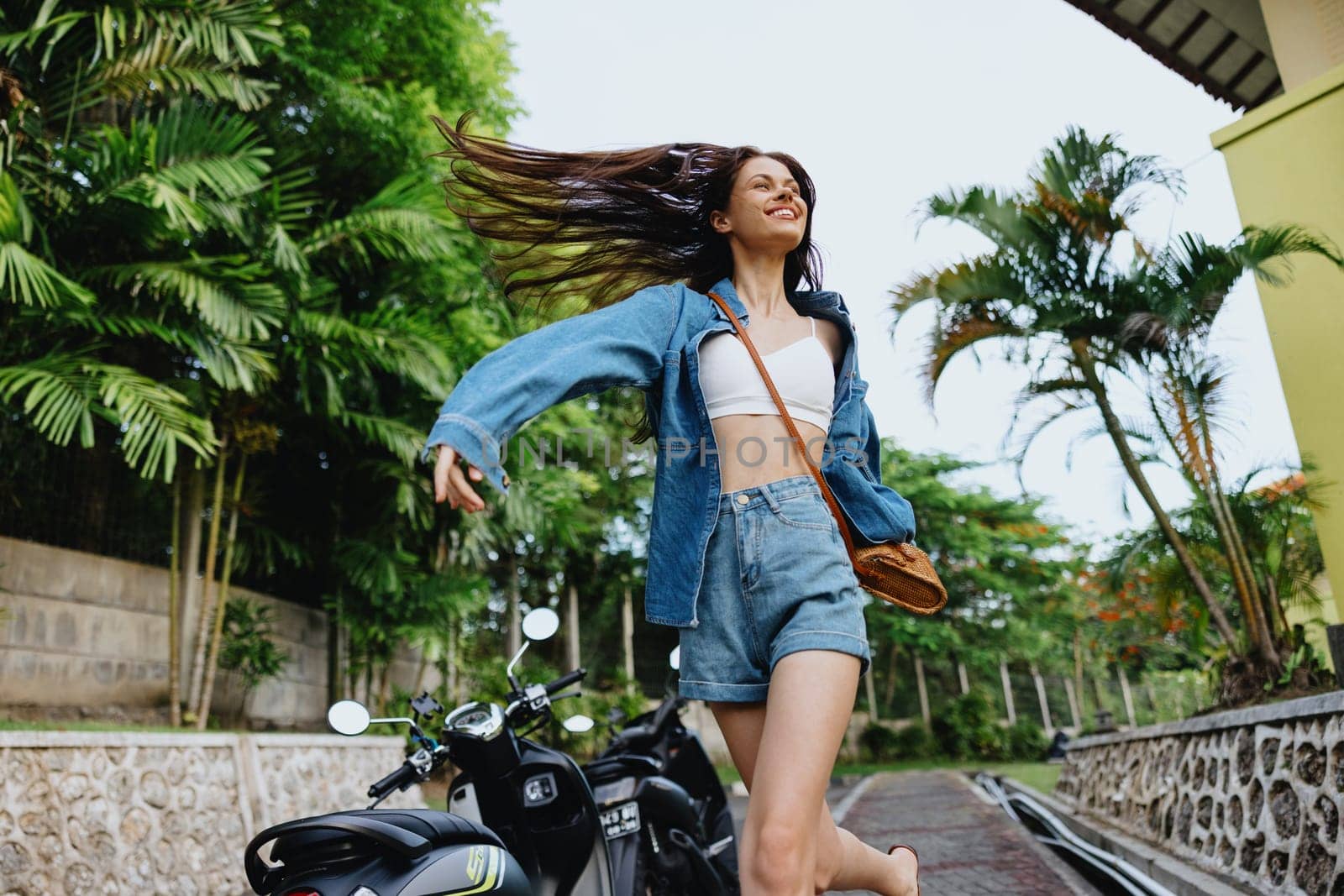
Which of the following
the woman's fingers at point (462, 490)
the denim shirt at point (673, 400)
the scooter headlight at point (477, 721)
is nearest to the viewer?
the woman's fingers at point (462, 490)

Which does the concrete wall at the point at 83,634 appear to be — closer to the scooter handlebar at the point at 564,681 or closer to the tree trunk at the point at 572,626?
the scooter handlebar at the point at 564,681

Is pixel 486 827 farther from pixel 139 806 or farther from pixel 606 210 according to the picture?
pixel 139 806

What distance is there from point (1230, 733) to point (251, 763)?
5558 mm

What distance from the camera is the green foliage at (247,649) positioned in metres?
8.15

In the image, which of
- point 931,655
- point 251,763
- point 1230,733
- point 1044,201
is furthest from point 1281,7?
point 931,655

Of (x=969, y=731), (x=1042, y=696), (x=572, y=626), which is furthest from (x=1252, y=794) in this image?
(x=1042, y=696)

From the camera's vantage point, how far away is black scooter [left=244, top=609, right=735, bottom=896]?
185cm

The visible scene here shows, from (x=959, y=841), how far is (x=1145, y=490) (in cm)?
275

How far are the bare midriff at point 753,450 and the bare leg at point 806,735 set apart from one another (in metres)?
0.36

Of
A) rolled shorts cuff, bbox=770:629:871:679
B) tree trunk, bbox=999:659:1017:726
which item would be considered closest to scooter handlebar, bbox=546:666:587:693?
rolled shorts cuff, bbox=770:629:871:679

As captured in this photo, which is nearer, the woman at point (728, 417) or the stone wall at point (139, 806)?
the woman at point (728, 417)

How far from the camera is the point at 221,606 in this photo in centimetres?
765

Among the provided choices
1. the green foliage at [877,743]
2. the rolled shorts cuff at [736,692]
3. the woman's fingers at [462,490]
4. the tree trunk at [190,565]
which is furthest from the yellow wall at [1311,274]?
the green foliage at [877,743]

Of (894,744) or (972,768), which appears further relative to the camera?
(894,744)
